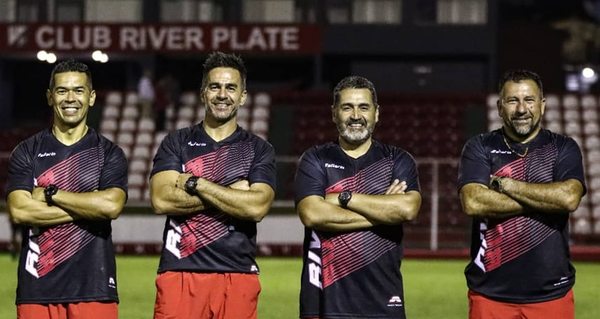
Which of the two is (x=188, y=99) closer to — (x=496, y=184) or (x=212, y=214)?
(x=212, y=214)

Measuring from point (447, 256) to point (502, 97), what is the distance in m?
15.2

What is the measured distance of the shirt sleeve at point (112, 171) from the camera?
845 cm

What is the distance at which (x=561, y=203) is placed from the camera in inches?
326

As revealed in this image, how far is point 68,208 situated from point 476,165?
8.39 ft

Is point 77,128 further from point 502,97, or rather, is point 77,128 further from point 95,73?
point 95,73

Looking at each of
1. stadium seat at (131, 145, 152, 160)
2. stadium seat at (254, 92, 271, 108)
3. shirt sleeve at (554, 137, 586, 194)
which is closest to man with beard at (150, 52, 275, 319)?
shirt sleeve at (554, 137, 586, 194)

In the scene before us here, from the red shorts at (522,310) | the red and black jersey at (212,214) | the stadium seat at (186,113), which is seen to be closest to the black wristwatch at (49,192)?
the red and black jersey at (212,214)

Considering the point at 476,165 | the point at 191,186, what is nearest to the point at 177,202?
the point at 191,186

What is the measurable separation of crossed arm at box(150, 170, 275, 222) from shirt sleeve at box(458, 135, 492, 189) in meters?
1.25

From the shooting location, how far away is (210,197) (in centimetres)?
820

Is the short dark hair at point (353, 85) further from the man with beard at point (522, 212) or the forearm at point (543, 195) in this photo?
the forearm at point (543, 195)

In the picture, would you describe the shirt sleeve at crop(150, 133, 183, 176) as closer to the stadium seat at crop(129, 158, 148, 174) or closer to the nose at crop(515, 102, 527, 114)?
the nose at crop(515, 102, 527, 114)

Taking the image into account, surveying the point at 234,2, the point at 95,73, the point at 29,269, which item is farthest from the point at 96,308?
the point at 95,73

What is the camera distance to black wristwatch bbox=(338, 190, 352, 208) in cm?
820
